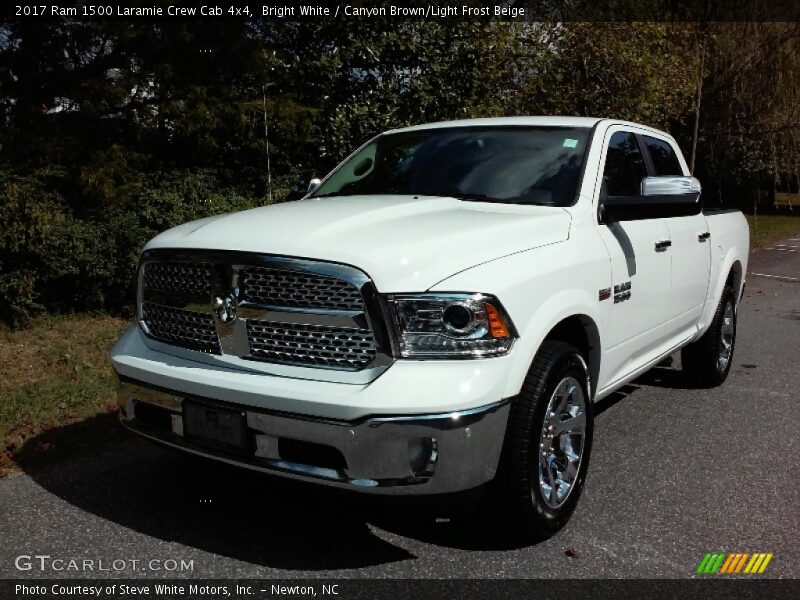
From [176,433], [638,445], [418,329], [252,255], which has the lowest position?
[638,445]

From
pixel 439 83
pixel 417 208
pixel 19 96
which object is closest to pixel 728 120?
pixel 439 83

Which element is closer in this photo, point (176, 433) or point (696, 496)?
point (176, 433)

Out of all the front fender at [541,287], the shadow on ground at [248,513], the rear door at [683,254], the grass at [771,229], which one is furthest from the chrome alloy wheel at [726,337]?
the grass at [771,229]

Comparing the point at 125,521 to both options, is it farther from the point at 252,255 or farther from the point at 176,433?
the point at 252,255

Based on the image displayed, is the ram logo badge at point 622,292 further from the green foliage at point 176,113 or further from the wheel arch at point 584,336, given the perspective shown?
the green foliage at point 176,113

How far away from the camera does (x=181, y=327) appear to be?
340cm

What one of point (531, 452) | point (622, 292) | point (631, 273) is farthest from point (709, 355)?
point (531, 452)

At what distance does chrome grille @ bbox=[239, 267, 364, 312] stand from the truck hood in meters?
0.08

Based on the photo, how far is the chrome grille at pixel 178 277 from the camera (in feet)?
10.8

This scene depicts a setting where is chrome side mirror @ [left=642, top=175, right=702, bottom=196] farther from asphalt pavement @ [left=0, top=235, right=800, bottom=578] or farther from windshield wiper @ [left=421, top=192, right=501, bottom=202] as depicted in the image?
asphalt pavement @ [left=0, top=235, right=800, bottom=578]

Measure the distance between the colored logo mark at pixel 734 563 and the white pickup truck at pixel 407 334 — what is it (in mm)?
596
